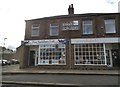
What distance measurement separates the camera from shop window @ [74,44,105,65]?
2183 centimetres

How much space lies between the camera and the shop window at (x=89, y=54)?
21.8m

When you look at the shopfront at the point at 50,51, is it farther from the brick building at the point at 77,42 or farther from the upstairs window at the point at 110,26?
the upstairs window at the point at 110,26

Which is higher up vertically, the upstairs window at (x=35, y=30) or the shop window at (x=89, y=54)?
the upstairs window at (x=35, y=30)

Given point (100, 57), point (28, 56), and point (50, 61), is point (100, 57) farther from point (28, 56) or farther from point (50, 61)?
point (28, 56)

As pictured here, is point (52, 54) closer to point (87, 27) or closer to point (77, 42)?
point (77, 42)

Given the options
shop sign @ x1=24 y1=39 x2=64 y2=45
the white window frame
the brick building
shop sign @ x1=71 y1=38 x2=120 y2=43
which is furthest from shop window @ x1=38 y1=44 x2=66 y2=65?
the white window frame

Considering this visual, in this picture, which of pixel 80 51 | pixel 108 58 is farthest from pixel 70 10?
pixel 108 58

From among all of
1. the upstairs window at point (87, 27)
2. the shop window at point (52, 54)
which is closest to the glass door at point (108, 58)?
the upstairs window at point (87, 27)

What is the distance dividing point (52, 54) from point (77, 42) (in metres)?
3.67

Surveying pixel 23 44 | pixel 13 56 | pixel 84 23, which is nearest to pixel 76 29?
pixel 84 23

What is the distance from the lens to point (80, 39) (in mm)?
22391

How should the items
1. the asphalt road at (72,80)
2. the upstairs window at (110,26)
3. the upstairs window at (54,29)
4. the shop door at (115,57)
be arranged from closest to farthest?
the asphalt road at (72,80)
the shop door at (115,57)
the upstairs window at (110,26)
the upstairs window at (54,29)

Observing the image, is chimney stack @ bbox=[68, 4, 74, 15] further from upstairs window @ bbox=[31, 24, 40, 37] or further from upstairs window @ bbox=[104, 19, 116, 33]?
upstairs window @ bbox=[104, 19, 116, 33]

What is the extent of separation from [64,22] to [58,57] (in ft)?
15.4
